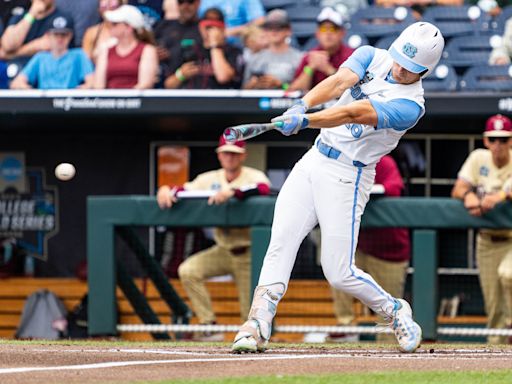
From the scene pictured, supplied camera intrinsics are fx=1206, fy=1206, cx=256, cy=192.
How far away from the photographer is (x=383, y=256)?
29.6ft

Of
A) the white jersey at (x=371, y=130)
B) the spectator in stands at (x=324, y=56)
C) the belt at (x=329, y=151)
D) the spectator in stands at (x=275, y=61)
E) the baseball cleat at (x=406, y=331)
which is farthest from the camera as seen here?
the spectator in stands at (x=275, y=61)

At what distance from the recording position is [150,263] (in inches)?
368

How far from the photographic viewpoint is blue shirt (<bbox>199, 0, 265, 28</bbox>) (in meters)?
10.6

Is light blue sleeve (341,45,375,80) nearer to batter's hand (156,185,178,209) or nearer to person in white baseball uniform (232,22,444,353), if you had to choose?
person in white baseball uniform (232,22,444,353)

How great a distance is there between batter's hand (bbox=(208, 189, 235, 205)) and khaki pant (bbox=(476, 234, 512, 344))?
1.85 m

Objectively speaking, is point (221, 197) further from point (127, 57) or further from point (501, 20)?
point (501, 20)

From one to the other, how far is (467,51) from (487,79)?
1.58ft

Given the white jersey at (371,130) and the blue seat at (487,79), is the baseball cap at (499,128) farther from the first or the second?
the white jersey at (371,130)

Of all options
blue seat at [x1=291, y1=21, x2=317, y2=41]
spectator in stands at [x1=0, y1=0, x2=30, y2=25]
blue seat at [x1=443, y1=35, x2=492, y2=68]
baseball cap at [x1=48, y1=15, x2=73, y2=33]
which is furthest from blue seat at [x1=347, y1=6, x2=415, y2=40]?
spectator in stands at [x1=0, y1=0, x2=30, y2=25]

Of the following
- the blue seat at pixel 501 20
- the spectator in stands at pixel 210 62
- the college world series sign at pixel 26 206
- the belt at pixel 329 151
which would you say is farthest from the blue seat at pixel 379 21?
the belt at pixel 329 151

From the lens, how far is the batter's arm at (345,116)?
17.5ft

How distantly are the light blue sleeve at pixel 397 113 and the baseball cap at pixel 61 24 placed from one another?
555cm

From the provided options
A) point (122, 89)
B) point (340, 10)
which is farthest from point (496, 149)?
point (122, 89)

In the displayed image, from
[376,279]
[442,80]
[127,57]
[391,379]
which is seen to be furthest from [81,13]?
[391,379]
